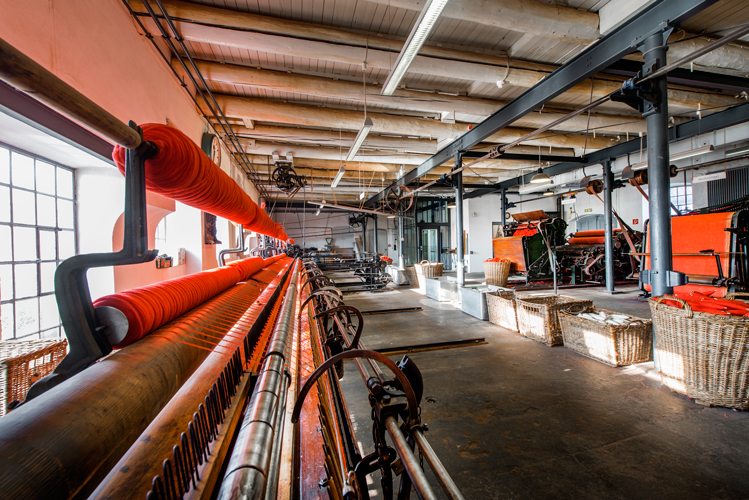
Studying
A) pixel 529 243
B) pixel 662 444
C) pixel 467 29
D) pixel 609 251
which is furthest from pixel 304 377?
pixel 529 243

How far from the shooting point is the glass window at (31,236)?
224cm

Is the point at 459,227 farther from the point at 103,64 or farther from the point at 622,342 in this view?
the point at 103,64

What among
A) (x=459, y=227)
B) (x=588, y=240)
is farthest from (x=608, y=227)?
(x=459, y=227)

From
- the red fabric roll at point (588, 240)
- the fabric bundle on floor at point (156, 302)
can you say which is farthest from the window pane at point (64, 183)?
the red fabric roll at point (588, 240)

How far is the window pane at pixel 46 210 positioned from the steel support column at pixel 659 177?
5295mm

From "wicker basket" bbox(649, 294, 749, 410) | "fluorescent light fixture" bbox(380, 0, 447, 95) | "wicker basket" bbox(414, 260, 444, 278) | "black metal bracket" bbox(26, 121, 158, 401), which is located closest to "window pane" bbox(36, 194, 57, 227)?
"black metal bracket" bbox(26, 121, 158, 401)

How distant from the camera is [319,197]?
14383mm

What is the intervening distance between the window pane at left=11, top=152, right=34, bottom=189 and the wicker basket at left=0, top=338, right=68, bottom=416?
150cm

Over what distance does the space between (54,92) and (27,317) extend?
3118mm

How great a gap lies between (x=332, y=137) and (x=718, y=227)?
6.42 meters

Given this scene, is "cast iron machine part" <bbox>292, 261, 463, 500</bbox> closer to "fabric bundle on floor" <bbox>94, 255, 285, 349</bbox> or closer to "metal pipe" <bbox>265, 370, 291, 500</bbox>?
"metal pipe" <bbox>265, 370, 291, 500</bbox>

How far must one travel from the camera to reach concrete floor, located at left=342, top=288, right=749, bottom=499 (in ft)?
5.28

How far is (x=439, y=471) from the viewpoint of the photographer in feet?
1.98

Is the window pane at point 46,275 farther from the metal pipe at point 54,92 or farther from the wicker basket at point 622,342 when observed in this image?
the wicker basket at point 622,342
